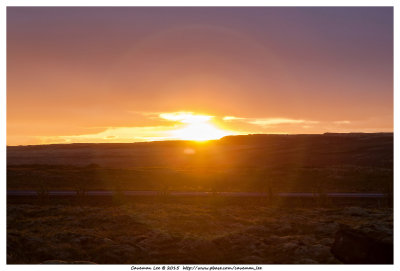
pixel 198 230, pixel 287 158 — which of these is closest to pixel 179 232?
pixel 198 230

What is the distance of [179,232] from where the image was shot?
74.8 feet

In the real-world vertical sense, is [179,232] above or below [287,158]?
below

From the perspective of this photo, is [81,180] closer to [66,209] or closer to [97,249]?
[66,209]

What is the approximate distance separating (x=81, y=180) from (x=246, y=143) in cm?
11720

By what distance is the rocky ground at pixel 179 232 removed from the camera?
18625 millimetres

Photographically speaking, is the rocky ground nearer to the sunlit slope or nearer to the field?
the field

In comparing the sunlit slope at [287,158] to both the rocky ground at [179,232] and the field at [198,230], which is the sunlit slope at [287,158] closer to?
the field at [198,230]

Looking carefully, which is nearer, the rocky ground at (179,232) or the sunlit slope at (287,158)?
the rocky ground at (179,232)

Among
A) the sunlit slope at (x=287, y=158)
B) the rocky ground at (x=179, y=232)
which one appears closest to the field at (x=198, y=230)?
the rocky ground at (x=179, y=232)

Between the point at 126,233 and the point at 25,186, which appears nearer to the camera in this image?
the point at 126,233

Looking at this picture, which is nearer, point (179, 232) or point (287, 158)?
point (179, 232)

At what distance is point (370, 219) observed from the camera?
83.9 ft

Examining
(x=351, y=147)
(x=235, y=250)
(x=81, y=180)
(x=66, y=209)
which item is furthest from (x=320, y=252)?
(x=351, y=147)

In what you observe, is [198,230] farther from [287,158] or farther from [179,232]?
[287,158]
